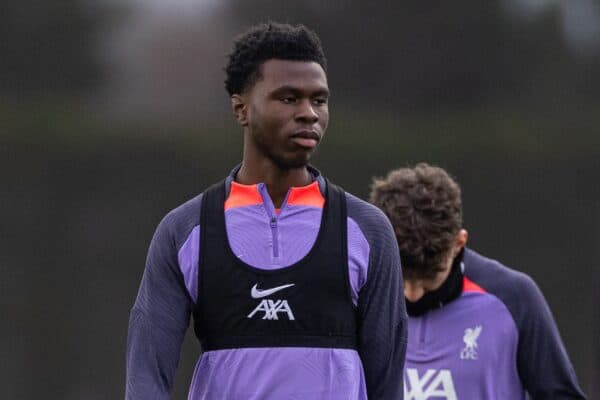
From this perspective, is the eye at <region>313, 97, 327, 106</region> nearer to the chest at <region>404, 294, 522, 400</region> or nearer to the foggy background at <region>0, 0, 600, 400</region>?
the chest at <region>404, 294, 522, 400</region>

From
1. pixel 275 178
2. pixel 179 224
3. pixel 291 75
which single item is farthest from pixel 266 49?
pixel 179 224

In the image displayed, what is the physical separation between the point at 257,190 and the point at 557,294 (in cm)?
832

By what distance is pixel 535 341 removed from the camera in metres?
4.45

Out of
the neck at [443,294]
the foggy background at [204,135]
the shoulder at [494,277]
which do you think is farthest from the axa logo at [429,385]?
the foggy background at [204,135]

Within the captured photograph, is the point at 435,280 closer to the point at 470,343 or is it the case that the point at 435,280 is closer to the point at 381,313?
the point at 470,343

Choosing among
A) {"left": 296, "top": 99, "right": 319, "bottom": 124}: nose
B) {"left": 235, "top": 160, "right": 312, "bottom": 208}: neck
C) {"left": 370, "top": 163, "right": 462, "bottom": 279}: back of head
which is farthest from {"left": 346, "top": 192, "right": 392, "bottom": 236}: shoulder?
{"left": 370, "top": 163, "right": 462, "bottom": 279}: back of head

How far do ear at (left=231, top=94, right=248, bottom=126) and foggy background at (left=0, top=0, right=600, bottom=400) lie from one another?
26.0 feet

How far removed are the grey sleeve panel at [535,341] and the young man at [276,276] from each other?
94cm

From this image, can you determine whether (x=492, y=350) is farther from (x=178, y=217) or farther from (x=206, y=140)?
(x=206, y=140)

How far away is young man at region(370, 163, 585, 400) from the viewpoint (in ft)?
14.6

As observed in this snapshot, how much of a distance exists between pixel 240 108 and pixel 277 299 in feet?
1.62

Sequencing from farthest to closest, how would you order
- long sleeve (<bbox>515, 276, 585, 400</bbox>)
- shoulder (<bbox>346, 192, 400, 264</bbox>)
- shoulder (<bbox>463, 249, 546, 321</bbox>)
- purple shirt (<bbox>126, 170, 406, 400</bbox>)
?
1. shoulder (<bbox>463, 249, 546, 321</bbox>)
2. long sleeve (<bbox>515, 276, 585, 400</bbox>)
3. shoulder (<bbox>346, 192, 400, 264</bbox>)
4. purple shirt (<bbox>126, 170, 406, 400</bbox>)

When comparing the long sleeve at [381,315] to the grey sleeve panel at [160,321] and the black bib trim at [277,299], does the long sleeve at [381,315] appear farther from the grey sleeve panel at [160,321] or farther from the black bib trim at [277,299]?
the grey sleeve panel at [160,321]

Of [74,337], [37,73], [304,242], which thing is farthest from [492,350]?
[37,73]
